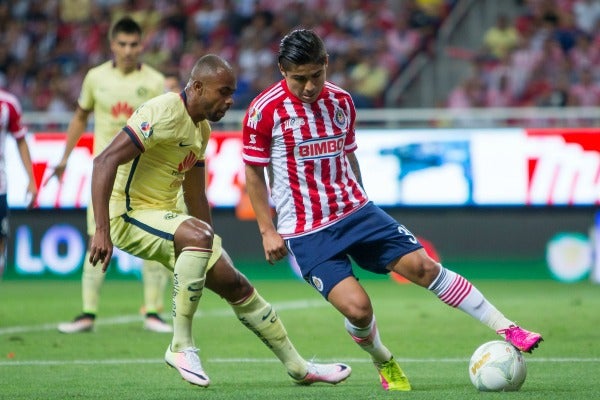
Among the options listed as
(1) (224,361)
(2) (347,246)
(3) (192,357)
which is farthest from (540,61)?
(3) (192,357)

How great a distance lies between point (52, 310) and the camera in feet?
40.5

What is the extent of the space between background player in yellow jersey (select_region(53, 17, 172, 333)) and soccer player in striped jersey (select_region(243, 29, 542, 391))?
3.70 m

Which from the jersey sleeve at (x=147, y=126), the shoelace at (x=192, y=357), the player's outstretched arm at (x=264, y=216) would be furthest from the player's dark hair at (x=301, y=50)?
the shoelace at (x=192, y=357)

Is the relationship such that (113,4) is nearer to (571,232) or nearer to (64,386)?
(571,232)

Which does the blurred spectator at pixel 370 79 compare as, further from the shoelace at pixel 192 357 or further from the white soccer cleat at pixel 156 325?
the shoelace at pixel 192 357

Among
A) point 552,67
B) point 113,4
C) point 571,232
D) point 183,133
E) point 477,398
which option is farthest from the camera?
point 113,4

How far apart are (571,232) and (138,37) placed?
6.98 metres

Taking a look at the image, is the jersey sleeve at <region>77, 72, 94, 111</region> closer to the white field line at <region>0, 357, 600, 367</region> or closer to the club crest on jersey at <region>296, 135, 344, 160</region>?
the white field line at <region>0, 357, 600, 367</region>

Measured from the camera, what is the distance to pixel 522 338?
6.32m


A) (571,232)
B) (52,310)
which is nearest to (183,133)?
(52,310)

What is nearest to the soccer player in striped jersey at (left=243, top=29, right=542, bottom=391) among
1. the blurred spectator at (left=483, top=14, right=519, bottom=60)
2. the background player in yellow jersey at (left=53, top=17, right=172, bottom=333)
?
the background player in yellow jersey at (left=53, top=17, right=172, bottom=333)

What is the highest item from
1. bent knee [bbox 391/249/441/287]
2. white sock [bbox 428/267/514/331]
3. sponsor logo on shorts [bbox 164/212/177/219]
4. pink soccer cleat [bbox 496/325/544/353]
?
sponsor logo on shorts [bbox 164/212/177/219]

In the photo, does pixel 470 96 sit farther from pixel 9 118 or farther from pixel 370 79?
pixel 9 118

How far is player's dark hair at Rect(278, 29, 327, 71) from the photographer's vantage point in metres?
6.41
